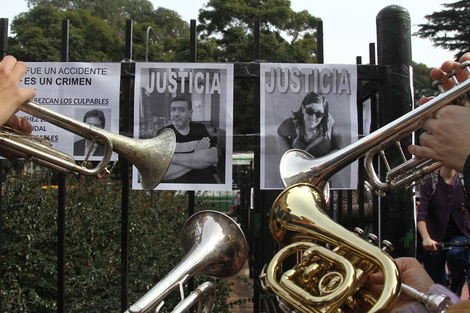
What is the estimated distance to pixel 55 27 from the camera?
23.2m

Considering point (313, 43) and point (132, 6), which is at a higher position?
point (132, 6)

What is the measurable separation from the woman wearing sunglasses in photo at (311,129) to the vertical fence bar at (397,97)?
32cm

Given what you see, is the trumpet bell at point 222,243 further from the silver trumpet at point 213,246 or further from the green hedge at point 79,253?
the green hedge at point 79,253

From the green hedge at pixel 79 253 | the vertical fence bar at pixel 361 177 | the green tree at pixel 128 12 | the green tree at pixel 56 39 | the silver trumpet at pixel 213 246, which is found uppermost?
the green tree at pixel 128 12

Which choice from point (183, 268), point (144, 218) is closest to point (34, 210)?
point (144, 218)

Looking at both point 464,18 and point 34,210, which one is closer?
point 34,210

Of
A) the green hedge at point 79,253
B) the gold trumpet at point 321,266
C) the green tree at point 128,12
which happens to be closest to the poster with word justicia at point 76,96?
the gold trumpet at point 321,266

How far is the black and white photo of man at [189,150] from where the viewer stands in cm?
189

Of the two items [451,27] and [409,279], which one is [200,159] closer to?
[409,279]

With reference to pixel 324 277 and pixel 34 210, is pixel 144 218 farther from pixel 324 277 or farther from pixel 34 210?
pixel 324 277

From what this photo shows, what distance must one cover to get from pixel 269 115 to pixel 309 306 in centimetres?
108

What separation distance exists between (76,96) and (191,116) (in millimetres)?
675

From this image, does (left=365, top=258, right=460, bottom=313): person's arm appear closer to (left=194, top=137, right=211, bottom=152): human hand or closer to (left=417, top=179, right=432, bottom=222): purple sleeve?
(left=194, top=137, right=211, bottom=152): human hand

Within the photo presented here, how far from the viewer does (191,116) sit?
1886 mm
